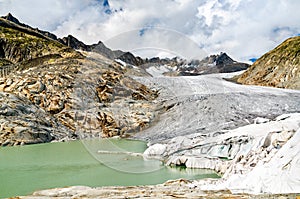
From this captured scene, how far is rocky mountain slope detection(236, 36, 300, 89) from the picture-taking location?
36.7 metres

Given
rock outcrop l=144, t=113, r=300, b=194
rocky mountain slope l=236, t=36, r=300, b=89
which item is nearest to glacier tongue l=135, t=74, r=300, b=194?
rock outcrop l=144, t=113, r=300, b=194

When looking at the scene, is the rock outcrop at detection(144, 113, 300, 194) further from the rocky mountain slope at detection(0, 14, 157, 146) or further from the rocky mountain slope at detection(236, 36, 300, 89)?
the rocky mountain slope at detection(236, 36, 300, 89)

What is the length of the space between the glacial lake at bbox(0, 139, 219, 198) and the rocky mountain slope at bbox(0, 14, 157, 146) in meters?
7.72

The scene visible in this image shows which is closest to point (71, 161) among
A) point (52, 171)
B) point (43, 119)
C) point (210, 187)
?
point (52, 171)

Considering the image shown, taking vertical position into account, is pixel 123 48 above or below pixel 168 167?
above

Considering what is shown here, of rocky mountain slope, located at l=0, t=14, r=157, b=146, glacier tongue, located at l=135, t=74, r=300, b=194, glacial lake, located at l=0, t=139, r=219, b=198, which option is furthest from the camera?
rocky mountain slope, located at l=0, t=14, r=157, b=146

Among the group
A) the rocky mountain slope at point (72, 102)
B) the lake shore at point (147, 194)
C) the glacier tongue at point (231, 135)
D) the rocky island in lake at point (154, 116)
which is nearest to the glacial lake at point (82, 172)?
the rocky island in lake at point (154, 116)

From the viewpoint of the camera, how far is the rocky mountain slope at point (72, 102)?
2262 centimetres

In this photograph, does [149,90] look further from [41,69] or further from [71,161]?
[71,161]

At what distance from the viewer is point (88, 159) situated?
1423cm

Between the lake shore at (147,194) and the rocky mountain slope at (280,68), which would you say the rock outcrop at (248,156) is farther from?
the rocky mountain slope at (280,68)

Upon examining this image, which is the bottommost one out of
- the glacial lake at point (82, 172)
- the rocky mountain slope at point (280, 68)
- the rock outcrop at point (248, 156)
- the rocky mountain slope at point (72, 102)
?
the glacial lake at point (82, 172)

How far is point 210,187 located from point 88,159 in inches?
335

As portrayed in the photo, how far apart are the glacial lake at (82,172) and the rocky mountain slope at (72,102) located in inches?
304
